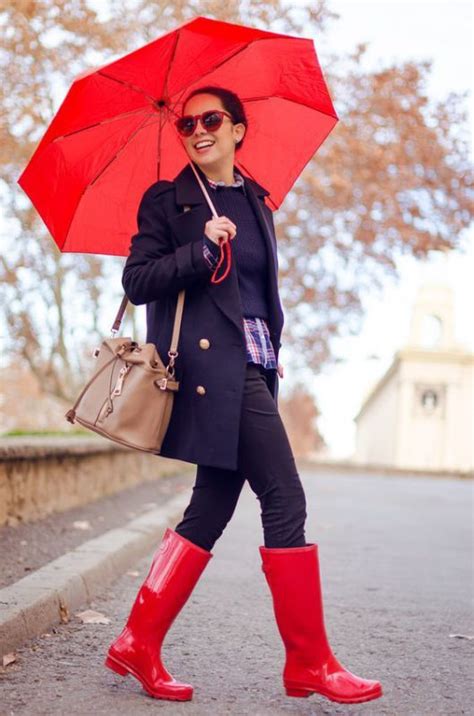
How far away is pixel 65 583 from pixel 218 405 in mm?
1928

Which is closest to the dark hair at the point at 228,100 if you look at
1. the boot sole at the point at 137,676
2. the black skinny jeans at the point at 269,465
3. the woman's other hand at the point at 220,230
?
the woman's other hand at the point at 220,230

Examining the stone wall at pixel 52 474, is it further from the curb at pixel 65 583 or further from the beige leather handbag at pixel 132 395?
the beige leather handbag at pixel 132 395

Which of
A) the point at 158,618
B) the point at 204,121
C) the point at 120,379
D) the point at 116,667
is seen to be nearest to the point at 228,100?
the point at 204,121

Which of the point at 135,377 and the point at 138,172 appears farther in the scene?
the point at 138,172

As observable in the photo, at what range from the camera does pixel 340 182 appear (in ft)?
37.8

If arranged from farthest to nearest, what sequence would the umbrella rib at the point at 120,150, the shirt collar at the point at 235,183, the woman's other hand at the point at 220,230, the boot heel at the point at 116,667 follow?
the umbrella rib at the point at 120,150, the shirt collar at the point at 235,183, the boot heel at the point at 116,667, the woman's other hand at the point at 220,230

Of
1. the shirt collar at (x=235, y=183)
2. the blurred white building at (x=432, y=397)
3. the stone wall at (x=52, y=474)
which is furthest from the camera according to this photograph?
the blurred white building at (x=432, y=397)

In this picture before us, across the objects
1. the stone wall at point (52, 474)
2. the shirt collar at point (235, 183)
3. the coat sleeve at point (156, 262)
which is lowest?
the stone wall at point (52, 474)

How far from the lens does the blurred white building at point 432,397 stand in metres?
67.4

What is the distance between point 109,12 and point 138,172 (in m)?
6.03

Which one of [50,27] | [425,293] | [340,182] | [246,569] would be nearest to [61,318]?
[340,182]

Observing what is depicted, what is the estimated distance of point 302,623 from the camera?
3.17m

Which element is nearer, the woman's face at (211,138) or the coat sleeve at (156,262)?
the coat sleeve at (156,262)

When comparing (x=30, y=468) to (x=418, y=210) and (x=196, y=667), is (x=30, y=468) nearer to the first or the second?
(x=196, y=667)
